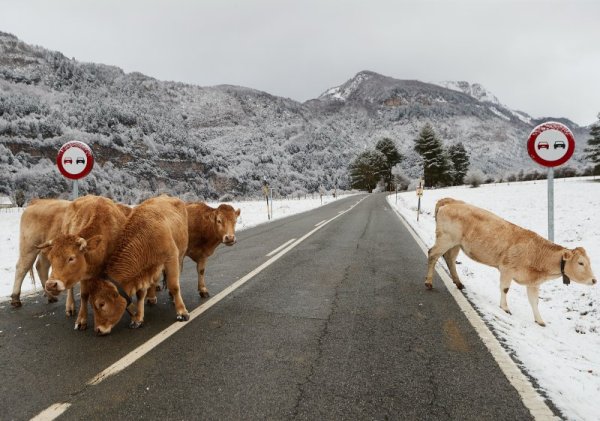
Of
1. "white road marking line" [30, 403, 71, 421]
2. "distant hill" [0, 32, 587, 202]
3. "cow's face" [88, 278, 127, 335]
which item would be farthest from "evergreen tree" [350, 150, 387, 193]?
"white road marking line" [30, 403, 71, 421]

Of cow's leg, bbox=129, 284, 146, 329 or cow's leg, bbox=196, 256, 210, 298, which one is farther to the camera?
cow's leg, bbox=196, 256, 210, 298

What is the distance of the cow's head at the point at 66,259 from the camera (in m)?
3.22

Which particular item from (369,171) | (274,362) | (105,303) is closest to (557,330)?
A: (274,362)

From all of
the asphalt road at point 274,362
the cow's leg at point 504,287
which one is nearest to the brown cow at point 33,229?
the asphalt road at point 274,362

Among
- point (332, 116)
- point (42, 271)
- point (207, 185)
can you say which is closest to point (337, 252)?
point (42, 271)

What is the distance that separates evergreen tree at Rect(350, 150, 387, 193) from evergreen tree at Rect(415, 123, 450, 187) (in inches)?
1023

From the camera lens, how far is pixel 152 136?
46.2 m

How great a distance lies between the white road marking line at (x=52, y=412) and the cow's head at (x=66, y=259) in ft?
3.43

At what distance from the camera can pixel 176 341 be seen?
3.73 meters

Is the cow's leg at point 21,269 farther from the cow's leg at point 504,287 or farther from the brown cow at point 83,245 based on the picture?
the cow's leg at point 504,287

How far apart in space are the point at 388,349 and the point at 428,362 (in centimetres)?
42

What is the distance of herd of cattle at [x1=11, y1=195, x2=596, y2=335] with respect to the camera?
3.62 m

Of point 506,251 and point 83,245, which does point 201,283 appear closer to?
point 83,245

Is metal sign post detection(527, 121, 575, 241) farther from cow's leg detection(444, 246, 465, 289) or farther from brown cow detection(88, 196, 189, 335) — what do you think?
brown cow detection(88, 196, 189, 335)
